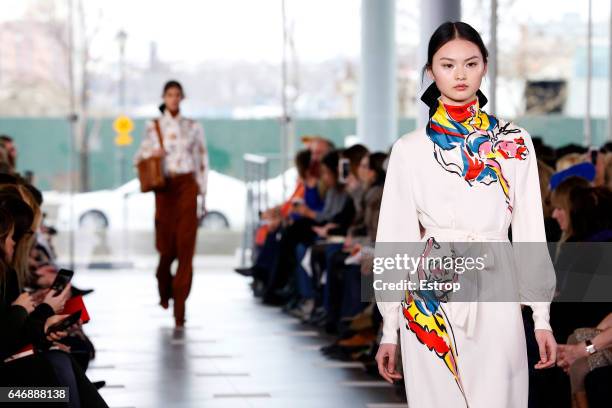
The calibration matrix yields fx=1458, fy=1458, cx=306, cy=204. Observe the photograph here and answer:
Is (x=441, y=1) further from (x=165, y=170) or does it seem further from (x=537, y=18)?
(x=537, y=18)

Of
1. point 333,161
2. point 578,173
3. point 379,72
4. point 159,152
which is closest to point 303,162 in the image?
point 333,161

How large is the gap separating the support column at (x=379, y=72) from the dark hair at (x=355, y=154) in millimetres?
3221

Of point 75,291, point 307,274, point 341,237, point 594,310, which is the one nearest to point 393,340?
point 594,310

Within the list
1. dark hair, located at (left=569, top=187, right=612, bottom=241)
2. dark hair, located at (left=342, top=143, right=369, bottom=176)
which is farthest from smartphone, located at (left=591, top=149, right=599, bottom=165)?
dark hair, located at (left=569, top=187, right=612, bottom=241)

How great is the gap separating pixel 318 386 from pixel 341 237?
236 centimetres

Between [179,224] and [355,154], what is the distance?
1248mm

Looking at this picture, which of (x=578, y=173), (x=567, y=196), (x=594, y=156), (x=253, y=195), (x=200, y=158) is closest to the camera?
(x=567, y=196)

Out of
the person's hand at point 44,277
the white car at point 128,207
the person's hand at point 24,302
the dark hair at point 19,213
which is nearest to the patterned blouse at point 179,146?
the person's hand at point 44,277

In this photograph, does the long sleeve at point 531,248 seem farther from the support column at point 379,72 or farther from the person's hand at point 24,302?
the support column at point 379,72

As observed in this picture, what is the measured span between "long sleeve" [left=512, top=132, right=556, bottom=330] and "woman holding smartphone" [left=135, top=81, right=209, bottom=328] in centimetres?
619

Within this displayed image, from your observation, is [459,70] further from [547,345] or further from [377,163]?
[377,163]

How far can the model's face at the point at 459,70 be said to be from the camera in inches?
121

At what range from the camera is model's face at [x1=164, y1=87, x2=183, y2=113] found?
30.2ft

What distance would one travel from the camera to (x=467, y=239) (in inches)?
119
